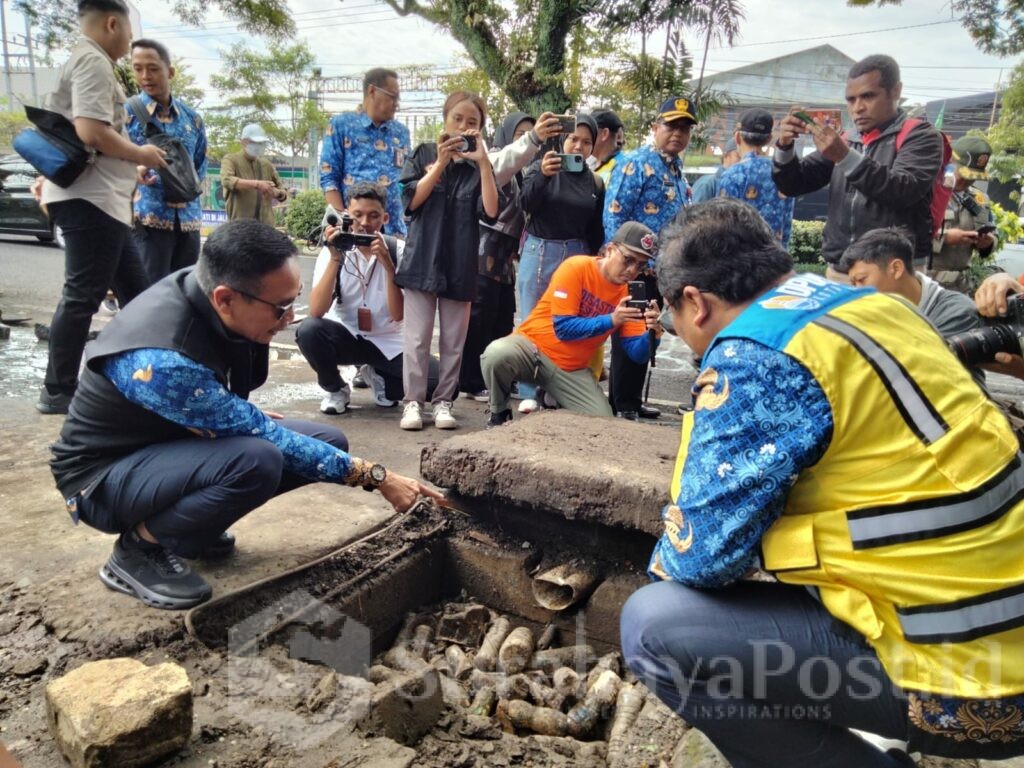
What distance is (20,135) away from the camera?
12.3ft

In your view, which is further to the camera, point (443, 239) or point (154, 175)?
point (154, 175)

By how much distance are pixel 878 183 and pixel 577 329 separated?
5.38ft

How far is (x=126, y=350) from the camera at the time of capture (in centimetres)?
223

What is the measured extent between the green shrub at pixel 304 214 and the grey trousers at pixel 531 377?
45.1 feet

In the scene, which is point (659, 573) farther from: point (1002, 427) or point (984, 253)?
point (984, 253)

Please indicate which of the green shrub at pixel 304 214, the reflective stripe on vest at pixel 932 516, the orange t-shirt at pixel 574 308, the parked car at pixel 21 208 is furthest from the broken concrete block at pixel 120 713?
the green shrub at pixel 304 214

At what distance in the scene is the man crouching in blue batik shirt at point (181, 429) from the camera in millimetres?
2256

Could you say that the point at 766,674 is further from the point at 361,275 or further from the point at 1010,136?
the point at 1010,136

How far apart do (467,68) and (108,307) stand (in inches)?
446

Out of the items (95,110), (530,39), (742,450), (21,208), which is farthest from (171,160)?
(21,208)

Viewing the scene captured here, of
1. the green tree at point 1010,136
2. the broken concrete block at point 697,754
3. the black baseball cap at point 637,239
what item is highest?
the green tree at point 1010,136

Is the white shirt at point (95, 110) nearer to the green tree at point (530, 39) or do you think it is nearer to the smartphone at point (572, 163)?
the smartphone at point (572, 163)

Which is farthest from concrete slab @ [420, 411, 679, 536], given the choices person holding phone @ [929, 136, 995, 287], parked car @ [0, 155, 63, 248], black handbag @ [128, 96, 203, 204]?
parked car @ [0, 155, 63, 248]

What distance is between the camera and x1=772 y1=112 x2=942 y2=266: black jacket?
375 centimetres
